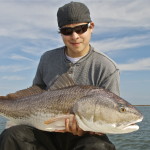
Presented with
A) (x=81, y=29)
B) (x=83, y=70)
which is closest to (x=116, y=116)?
(x=83, y=70)

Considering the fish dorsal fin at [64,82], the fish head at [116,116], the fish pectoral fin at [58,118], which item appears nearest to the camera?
the fish head at [116,116]

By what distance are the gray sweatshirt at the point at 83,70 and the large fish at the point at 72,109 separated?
0.51 meters

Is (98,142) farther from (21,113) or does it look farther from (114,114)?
(21,113)

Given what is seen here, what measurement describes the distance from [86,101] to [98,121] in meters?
0.35

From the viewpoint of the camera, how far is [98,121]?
14.6ft

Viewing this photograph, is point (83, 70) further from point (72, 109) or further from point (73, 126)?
point (73, 126)

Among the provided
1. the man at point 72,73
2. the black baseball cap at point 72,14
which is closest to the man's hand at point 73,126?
the man at point 72,73

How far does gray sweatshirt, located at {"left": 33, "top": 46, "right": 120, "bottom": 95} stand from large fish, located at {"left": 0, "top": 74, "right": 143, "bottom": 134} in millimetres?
508

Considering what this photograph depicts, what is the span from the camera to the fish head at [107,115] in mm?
4371

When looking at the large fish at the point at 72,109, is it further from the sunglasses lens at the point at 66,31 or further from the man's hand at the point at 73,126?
the sunglasses lens at the point at 66,31

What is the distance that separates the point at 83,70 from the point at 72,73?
208 mm

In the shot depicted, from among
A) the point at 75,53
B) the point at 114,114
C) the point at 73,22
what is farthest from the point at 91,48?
the point at 114,114

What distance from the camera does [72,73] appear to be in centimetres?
547

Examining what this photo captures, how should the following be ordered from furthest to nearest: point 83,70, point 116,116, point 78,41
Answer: point 83,70 → point 78,41 → point 116,116
